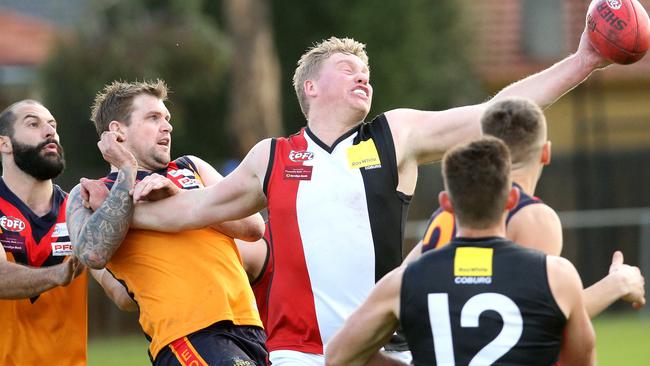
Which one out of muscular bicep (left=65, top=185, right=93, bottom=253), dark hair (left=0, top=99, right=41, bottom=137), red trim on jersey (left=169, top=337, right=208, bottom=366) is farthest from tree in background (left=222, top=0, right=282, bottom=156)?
red trim on jersey (left=169, top=337, right=208, bottom=366)

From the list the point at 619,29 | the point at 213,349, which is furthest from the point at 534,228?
the point at 213,349

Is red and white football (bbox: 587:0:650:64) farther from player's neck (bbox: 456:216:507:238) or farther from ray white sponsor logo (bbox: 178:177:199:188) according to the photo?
ray white sponsor logo (bbox: 178:177:199:188)

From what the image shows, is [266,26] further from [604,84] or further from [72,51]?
[604,84]

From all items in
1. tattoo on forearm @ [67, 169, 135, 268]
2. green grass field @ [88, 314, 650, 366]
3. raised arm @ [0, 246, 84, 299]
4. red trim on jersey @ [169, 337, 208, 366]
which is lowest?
green grass field @ [88, 314, 650, 366]

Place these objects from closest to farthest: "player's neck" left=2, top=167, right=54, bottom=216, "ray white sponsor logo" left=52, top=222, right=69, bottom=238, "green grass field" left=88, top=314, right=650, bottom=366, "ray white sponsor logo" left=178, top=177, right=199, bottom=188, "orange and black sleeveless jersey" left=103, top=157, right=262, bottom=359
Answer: "orange and black sleeveless jersey" left=103, top=157, right=262, bottom=359 < "ray white sponsor logo" left=178, top=177, right=199, bottom=188 < "ray white sponsor logo" left=52, top=222, right=69, bottom=238 < "player's neck" left=2, top=167, right=54, bottom=216 < "green grass field" left=88, top=314, right=650, bottom=366

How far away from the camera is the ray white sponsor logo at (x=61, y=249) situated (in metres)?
7.41

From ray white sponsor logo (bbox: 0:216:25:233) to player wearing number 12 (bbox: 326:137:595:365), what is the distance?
3.41 m

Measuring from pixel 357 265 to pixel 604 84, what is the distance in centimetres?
1867

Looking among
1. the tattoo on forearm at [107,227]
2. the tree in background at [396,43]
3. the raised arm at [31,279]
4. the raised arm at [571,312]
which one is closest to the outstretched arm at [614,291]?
the raised arm at [571,312]

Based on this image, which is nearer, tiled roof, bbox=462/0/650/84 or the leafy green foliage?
the leafy green foliage

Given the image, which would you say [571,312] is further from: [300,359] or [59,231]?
[59,231]

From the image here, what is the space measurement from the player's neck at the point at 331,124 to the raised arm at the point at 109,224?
104 centimetres

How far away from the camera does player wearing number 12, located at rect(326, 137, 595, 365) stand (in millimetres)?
4555

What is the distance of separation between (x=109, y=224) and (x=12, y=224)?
51.6 inches
